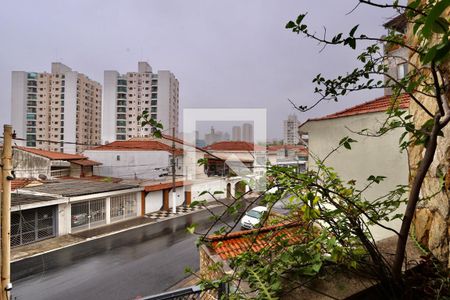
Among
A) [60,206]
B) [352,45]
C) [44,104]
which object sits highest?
[44,104]

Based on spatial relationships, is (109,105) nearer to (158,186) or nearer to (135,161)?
(135,161)

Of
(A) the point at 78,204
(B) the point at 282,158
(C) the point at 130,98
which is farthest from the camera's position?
(C) the point at 130,98

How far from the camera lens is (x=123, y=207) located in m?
15.4

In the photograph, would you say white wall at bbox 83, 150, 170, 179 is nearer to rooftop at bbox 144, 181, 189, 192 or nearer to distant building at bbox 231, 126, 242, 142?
rooftop at bbox 144, 181, 189, 192

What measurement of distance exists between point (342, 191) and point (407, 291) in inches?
19.2

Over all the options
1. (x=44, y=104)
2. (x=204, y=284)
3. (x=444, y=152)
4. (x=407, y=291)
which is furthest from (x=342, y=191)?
(x=44, y=104)

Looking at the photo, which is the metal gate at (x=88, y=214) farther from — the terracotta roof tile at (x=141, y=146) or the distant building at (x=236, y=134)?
the distant building at (x=236, y=134)

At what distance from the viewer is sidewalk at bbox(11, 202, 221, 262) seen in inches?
404

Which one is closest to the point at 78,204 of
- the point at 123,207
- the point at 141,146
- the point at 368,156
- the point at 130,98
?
the point at 123,207

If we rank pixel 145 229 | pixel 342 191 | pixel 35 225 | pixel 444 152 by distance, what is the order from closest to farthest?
1. pixel 342 191
2. pixel 444 152
3. pixel 35 225
4. pixel 145 229

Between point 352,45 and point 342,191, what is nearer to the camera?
point 352,45

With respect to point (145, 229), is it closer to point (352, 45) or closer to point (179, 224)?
point (179, 224)

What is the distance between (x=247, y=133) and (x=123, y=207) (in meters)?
14.2

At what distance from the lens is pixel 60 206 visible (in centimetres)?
1206
